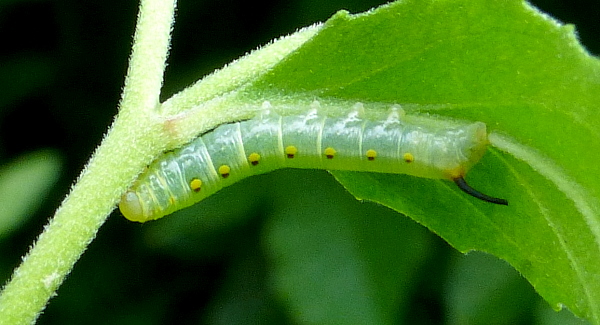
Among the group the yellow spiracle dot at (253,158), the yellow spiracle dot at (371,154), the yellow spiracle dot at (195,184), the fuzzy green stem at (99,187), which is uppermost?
the fuzzy green stem at (99,187)

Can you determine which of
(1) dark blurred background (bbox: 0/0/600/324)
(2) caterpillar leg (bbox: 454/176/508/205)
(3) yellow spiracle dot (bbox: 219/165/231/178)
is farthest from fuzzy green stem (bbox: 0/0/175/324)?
(1) dark blurred background (bbox: 0/0/600/324)

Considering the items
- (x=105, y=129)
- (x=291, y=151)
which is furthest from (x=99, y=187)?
(x=105, y=129)

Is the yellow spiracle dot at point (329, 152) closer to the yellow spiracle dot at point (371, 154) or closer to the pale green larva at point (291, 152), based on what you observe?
the pale green larva at point (291, 152)

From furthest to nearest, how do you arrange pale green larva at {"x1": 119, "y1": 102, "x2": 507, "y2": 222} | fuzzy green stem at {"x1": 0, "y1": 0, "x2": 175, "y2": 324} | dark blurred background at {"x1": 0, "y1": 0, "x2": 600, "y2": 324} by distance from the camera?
dark blurred background at {"x1": 0, "y1": 0, "x2": 600, "y2": 324}, pale green larva at {"x1": 119, "y1": 102, "x2": 507, "y2": 222}, fuzzy green stem at {"x1": 0, "y1": 0, "x2": 175, "y2": 324}

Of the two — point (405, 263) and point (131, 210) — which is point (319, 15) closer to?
point (405, 263)

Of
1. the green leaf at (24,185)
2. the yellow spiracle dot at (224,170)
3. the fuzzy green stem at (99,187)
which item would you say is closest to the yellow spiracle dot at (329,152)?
the yellow spiracle dot at (224,170)

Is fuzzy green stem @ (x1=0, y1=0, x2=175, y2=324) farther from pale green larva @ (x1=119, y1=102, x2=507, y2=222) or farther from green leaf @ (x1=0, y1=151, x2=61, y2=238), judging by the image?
green leaf @ (x1=0, y1=151, x2=61, y2=238)
